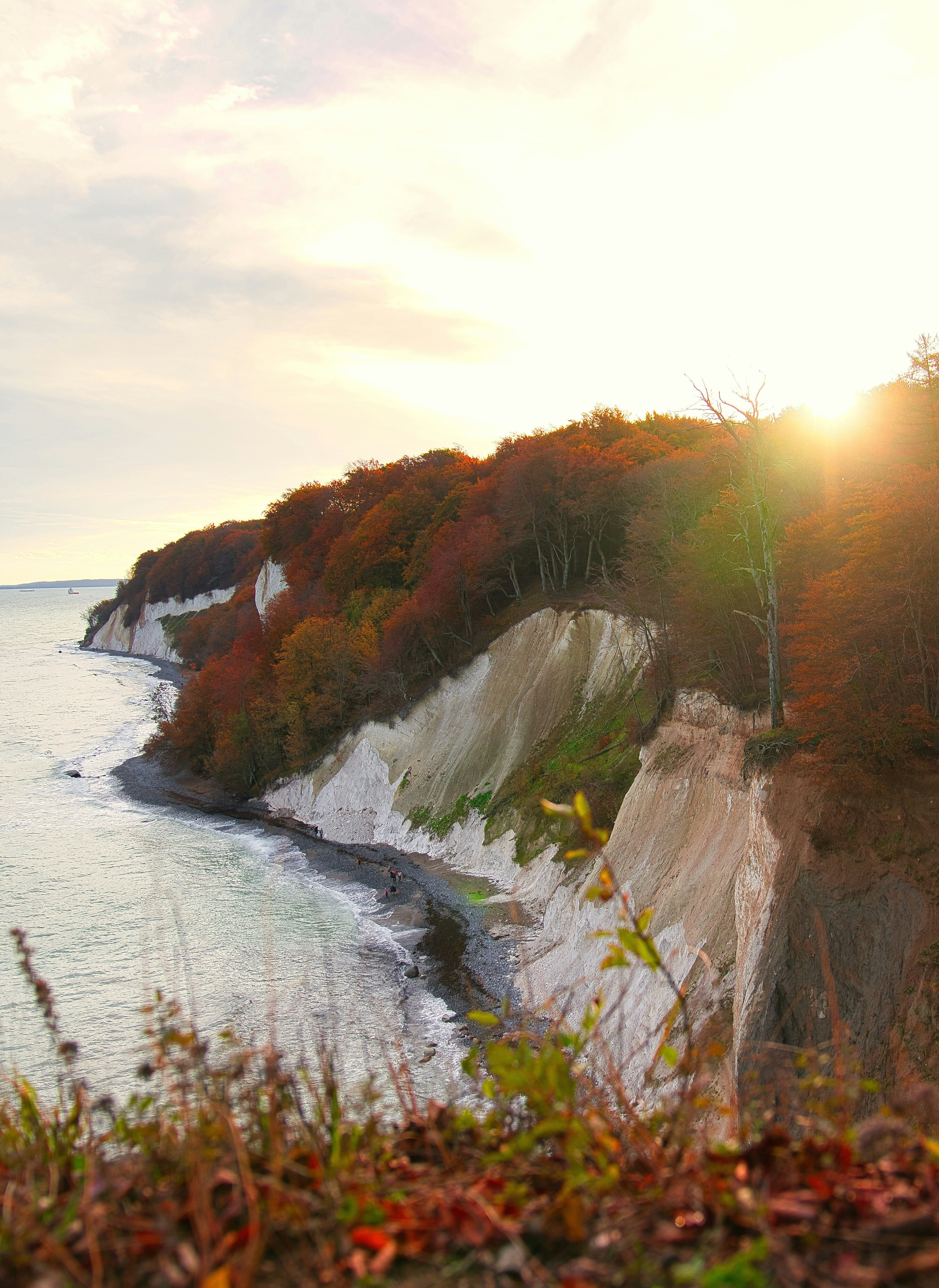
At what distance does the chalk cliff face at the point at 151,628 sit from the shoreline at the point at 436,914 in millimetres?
86365

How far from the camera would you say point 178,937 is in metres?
30.0

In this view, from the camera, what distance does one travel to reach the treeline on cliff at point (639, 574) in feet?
59.0

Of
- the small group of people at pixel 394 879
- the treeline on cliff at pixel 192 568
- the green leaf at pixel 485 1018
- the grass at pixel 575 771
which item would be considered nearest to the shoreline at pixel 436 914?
the small group of people at pixel 394 879

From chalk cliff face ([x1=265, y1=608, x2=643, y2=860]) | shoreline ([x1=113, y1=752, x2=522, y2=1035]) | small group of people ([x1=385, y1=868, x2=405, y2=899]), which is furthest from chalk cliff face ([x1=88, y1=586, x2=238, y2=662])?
small group of people ([x1=385, y1=868, x2=405, y2=899])

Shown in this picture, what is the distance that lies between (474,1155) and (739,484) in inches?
1261

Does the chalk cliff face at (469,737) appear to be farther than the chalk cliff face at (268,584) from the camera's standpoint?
No

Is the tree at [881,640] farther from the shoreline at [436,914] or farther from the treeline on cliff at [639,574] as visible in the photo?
the shoreline at [436,914]

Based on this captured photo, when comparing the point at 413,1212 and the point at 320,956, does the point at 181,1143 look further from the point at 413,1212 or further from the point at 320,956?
the point at 320,956

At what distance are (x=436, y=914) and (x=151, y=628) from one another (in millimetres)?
135257

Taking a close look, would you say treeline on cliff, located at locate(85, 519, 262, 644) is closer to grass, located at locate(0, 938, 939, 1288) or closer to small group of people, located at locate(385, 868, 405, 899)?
small group of people, located at locate(385, 868, 405, 899)

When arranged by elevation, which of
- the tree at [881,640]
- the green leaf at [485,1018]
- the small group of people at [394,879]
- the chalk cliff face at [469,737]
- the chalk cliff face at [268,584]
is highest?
the chalk cliff face at [268,584]

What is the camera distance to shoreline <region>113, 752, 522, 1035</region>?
90.4ft

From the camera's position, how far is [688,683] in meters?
29.1

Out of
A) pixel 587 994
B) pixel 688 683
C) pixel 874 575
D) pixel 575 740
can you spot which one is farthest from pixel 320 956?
pixel 874 575
